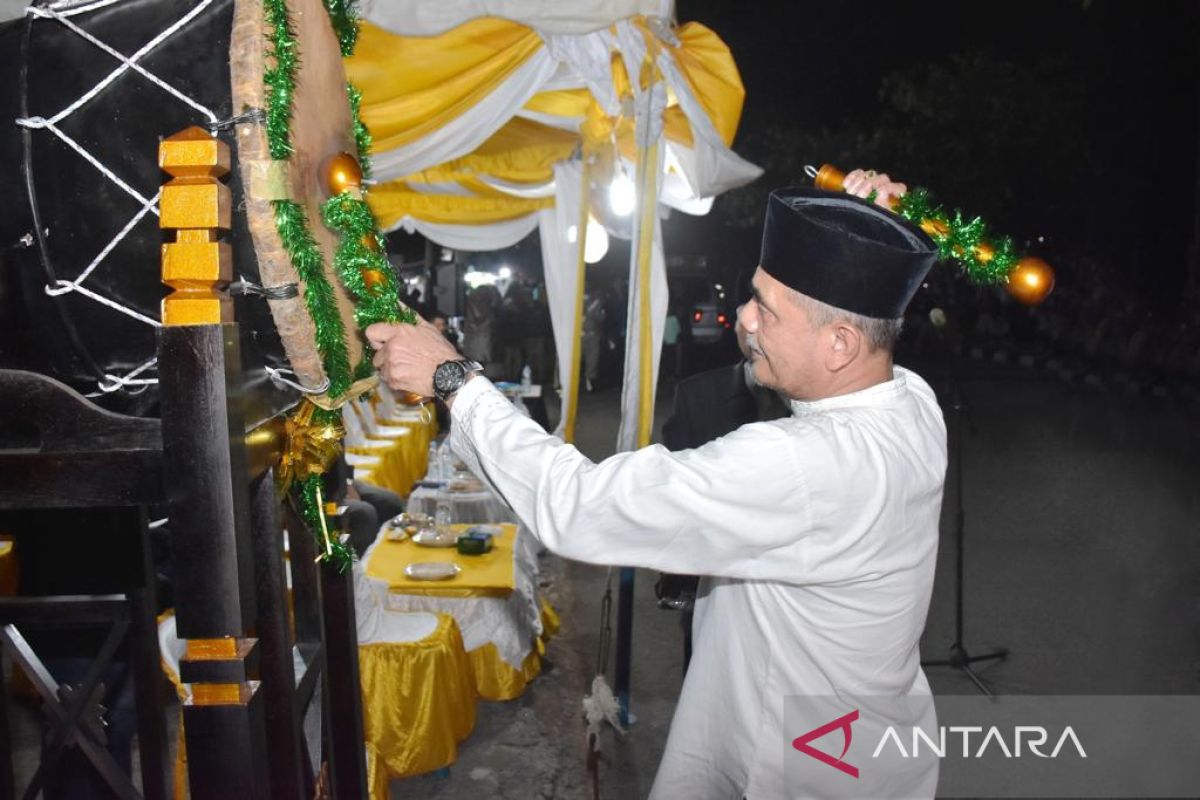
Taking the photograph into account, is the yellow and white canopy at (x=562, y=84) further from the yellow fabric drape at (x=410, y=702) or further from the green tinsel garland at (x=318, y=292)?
the green tinsel garland at (x=318, y=292)

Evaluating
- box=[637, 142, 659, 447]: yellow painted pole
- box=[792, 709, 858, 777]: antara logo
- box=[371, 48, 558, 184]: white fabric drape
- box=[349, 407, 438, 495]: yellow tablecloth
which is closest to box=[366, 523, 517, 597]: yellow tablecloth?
box=[637, 142, 659, 447]: yellow painted pole

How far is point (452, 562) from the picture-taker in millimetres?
4680

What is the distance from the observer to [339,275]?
160 centimetres

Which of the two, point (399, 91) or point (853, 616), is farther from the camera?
point (399, 91)

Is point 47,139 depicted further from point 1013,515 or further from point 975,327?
point 975,327

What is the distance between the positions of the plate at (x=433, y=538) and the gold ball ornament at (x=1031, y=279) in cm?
375

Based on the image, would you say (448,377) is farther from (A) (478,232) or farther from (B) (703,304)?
(B) (703,304)

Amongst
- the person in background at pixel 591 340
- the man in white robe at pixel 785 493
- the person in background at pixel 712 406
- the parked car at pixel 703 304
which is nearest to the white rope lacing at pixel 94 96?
the man in white robe at pixel 785 493

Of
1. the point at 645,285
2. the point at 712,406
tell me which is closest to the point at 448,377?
the point at 712,406

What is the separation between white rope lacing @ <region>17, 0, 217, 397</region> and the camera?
4.82 ft

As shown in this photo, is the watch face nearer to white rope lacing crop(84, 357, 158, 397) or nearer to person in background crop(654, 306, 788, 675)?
white rope lacing crop(84, 357, 158, 397)

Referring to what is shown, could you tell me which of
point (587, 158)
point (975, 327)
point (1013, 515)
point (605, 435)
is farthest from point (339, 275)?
point (975, 327)

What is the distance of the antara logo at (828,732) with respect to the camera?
2.00 meters

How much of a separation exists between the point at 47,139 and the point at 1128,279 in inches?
879
